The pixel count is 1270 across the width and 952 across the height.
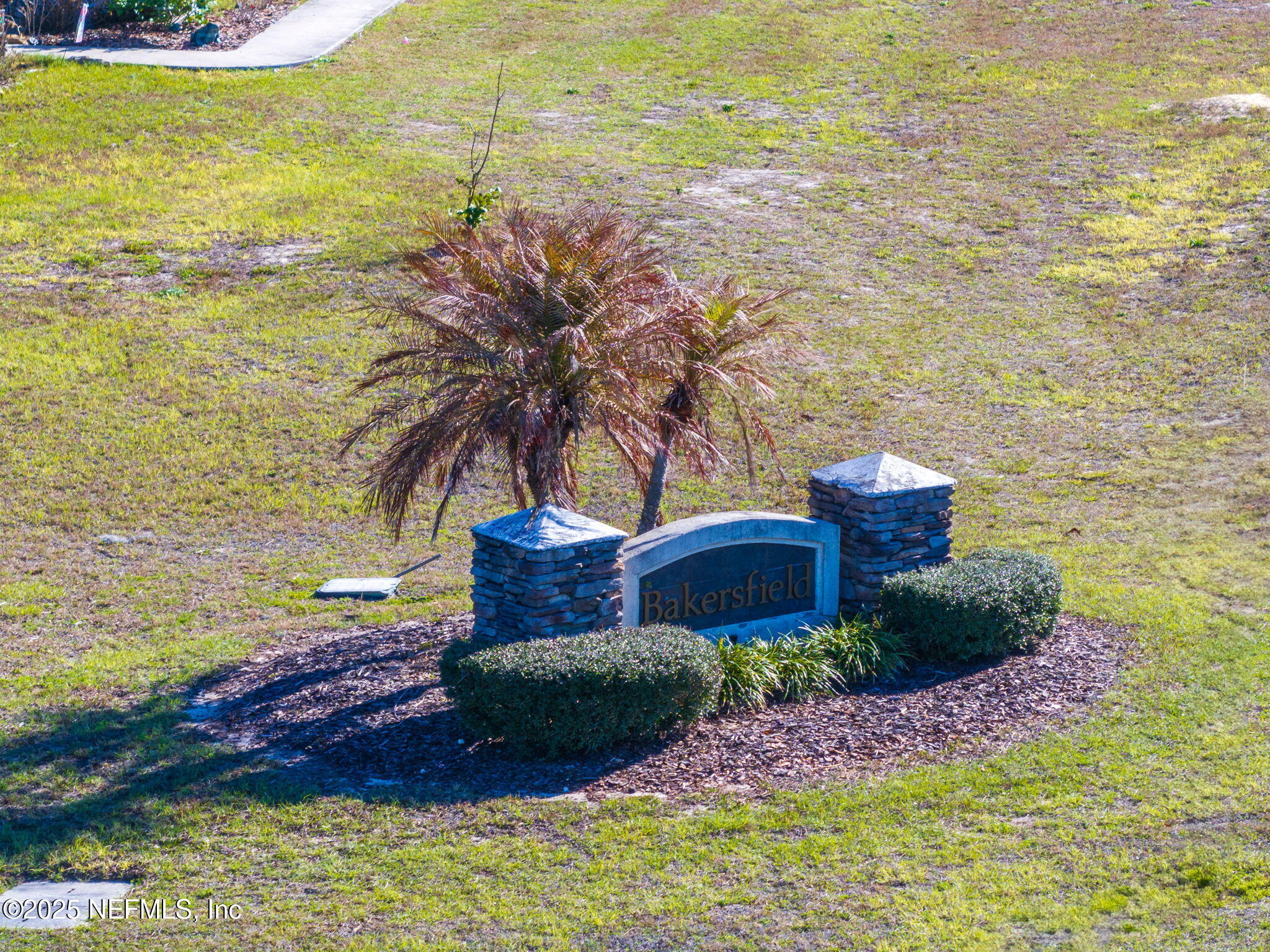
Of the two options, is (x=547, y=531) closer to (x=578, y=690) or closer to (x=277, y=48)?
(x=578, y=690)

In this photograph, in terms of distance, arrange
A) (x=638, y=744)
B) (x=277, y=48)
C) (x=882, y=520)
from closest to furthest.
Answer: (x=638, y=744), (x=882, y=520), (x=277, y=48)

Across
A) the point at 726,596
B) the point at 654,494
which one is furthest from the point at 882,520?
the point at 654,494

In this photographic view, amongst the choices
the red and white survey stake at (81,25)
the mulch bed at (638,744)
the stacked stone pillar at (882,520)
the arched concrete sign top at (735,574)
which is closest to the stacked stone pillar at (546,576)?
the arched concrete sign top at (735,574)

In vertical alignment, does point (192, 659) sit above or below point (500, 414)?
below

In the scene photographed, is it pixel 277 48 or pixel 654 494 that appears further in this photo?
pixel 277 48

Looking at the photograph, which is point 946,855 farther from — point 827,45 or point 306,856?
point 827,45

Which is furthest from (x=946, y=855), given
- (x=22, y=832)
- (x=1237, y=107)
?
(x=1237, y=107)
